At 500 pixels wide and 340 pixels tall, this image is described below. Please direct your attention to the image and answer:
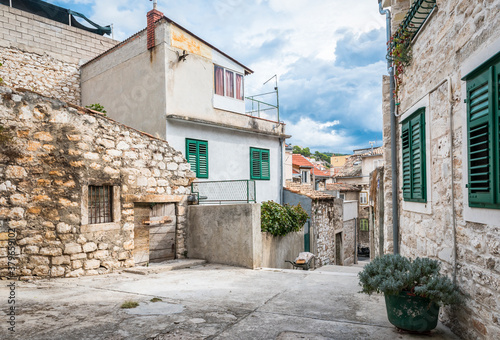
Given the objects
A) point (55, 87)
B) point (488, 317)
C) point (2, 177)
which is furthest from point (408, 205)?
point (55, 87)

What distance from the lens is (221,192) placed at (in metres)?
11.4

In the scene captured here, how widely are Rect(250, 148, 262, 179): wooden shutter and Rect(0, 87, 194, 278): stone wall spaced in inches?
257

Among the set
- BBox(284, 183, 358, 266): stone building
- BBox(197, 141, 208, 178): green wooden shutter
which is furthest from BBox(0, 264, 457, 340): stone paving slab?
BBox(284, 183, 358, 266): stone building

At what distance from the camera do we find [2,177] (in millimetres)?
6641

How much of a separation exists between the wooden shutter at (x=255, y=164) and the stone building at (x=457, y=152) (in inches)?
371

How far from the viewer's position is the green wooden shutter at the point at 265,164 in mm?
15338

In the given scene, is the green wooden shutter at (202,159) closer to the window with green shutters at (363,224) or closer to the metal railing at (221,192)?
the metal railing at (221,192)

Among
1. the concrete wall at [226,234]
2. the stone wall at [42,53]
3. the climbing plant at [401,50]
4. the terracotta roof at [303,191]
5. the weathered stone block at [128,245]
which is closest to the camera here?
the climbing plant at [401,50]

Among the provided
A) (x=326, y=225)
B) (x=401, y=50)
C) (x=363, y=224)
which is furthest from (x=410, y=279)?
(x=363, y=224)

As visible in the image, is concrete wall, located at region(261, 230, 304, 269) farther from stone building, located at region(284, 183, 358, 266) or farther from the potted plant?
the potted plant

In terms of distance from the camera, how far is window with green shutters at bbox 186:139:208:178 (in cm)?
1236

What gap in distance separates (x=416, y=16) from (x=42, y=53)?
45.4 ft

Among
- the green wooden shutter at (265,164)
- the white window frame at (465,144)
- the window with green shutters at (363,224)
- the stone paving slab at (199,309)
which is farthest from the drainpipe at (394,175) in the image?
the window with green shutters at (363,224)

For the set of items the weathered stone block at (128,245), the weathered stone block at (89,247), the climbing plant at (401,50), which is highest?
the climbing plant at (401,50)
